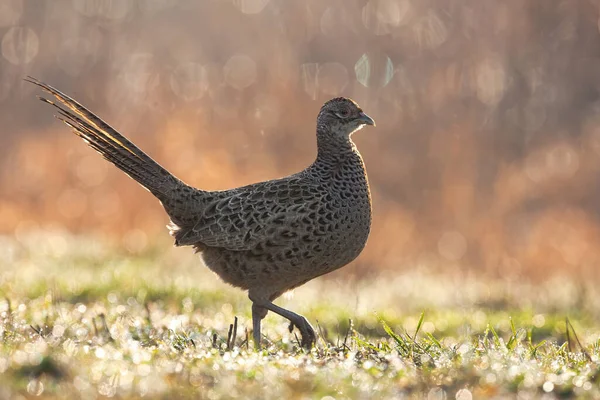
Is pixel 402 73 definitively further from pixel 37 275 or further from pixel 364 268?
pixel 37 275

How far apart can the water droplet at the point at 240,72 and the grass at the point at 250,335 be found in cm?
664

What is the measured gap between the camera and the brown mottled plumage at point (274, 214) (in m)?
5.95

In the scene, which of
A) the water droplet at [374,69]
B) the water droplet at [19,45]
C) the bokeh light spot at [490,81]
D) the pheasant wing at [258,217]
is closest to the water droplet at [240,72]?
the water droplet at [374,69]

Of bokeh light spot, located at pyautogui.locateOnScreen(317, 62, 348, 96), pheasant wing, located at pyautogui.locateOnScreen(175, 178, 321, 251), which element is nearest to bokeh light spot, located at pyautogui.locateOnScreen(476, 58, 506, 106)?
bokeh light spot, located at pyautogui.locateOnScreen(317, 62, 348, 96)

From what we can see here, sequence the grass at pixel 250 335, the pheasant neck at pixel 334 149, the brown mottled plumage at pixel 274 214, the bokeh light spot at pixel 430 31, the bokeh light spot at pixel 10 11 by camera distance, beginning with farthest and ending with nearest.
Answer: the bokeh light spot at pixel 10 11
the bokeh light spot at pixel 430 31
the pheasant neck at pixel 334 149
the brown mottled plumage at pixel 274 214
the grass at pixel 250 335

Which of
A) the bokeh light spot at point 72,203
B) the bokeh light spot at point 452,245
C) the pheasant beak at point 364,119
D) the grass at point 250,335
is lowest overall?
the grass at point 250,335

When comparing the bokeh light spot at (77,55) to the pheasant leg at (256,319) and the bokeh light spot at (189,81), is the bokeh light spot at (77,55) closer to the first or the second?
the bokeh light spot at (189,81)

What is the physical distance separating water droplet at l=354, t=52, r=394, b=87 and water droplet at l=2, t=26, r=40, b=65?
24.7 feet

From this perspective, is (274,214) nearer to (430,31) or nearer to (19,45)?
(430,31)

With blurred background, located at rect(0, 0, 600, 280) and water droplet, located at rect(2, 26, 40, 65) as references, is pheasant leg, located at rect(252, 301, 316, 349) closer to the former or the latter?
blurred background, located at rect(0, 0, 600, 280)

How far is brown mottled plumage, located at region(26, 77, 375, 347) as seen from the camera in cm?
595

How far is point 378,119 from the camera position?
16.9 metres

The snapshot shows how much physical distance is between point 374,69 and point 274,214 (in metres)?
13.5

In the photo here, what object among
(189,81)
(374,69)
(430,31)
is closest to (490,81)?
(430,31)
